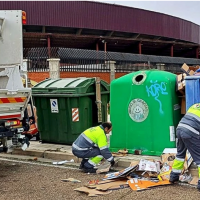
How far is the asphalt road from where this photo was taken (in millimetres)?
4766

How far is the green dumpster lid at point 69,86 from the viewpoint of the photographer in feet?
25.6

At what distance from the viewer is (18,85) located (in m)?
6.82

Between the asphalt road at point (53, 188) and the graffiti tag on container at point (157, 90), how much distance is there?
181cm

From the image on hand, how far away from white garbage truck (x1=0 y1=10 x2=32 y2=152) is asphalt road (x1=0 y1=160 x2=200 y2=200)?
0.57m

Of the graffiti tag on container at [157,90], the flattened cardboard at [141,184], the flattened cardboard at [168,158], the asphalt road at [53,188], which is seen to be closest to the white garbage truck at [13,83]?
the asphalt road at [53,188]

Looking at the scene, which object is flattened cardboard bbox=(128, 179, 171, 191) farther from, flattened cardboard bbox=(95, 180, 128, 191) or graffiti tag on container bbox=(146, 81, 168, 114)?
graffiti tag on container bbox=(146, 81, 168, 114)

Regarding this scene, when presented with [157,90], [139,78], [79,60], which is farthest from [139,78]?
[79,60]

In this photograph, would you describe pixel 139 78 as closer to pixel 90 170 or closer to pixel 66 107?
pixel 66 107

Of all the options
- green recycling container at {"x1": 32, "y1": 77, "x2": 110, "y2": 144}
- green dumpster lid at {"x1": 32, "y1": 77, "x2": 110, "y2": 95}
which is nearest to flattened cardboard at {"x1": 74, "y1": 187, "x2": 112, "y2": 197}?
green recycling container at {"x1": 32, "y1": 77, "x2": 110, "y2": 144}

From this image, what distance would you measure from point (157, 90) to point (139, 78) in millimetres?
495

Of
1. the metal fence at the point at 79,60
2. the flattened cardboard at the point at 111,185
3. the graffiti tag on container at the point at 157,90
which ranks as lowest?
the flattened cardboard at the point at 111,185

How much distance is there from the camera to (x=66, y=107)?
794 cm

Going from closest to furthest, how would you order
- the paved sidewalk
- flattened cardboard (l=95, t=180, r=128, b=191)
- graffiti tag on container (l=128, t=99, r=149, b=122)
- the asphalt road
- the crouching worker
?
the asphalt road → flattened cardboard (l=95, t=180, r=128, b=191) → the crouching worker → the paved sidewalk → graffiti tag on container (l=128, t=99, r=149, b=122)

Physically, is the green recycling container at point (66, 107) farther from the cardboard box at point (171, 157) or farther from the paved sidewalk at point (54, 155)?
the cardboard box at point (171, 157)
